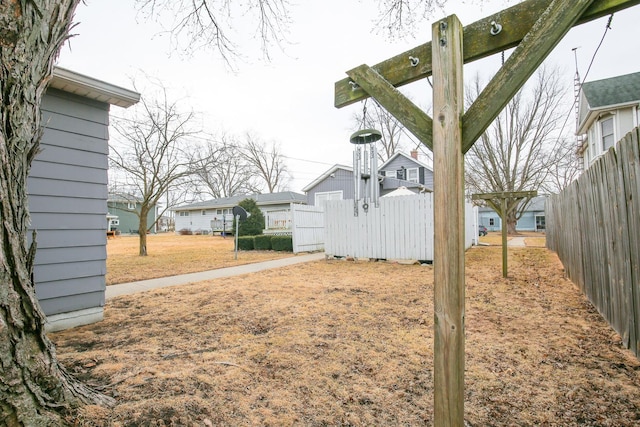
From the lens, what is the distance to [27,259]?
1509 millimetres

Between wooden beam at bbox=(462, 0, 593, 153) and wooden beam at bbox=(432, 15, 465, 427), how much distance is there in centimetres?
9

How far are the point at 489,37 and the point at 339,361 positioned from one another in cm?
226

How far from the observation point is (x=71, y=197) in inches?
125

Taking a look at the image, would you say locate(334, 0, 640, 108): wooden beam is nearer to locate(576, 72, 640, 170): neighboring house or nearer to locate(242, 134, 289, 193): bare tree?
locate(576, 72, 640, 170): neighboring house

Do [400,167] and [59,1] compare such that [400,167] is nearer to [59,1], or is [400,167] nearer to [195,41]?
[195,41]

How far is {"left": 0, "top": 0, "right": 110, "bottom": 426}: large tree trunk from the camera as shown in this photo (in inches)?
50.0

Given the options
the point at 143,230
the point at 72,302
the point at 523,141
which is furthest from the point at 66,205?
the point at 523,141

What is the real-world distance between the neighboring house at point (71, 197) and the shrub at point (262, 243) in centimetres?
857

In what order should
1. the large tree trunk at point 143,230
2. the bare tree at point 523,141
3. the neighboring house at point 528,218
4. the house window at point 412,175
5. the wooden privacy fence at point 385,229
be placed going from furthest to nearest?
the neighboring house at point 528,218
the house window at point 412,175
the bare tree at point 523,141
the large tree trunk at point 143,230
the wooden privacy fence at point 385,229

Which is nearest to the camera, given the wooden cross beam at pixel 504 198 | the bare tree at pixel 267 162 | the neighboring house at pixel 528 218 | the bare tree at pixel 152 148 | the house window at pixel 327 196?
the wooden cross beam at pixel 504 198

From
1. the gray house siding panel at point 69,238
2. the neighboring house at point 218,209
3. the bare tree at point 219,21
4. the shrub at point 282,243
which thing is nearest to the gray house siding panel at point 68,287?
the gray house siding panel at point 69,238

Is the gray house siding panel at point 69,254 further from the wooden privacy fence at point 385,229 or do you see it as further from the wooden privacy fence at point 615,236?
the wooden privacy fence at point 385,229

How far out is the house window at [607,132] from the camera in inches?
437

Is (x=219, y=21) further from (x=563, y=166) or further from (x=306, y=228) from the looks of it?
(x=563, y=166)
